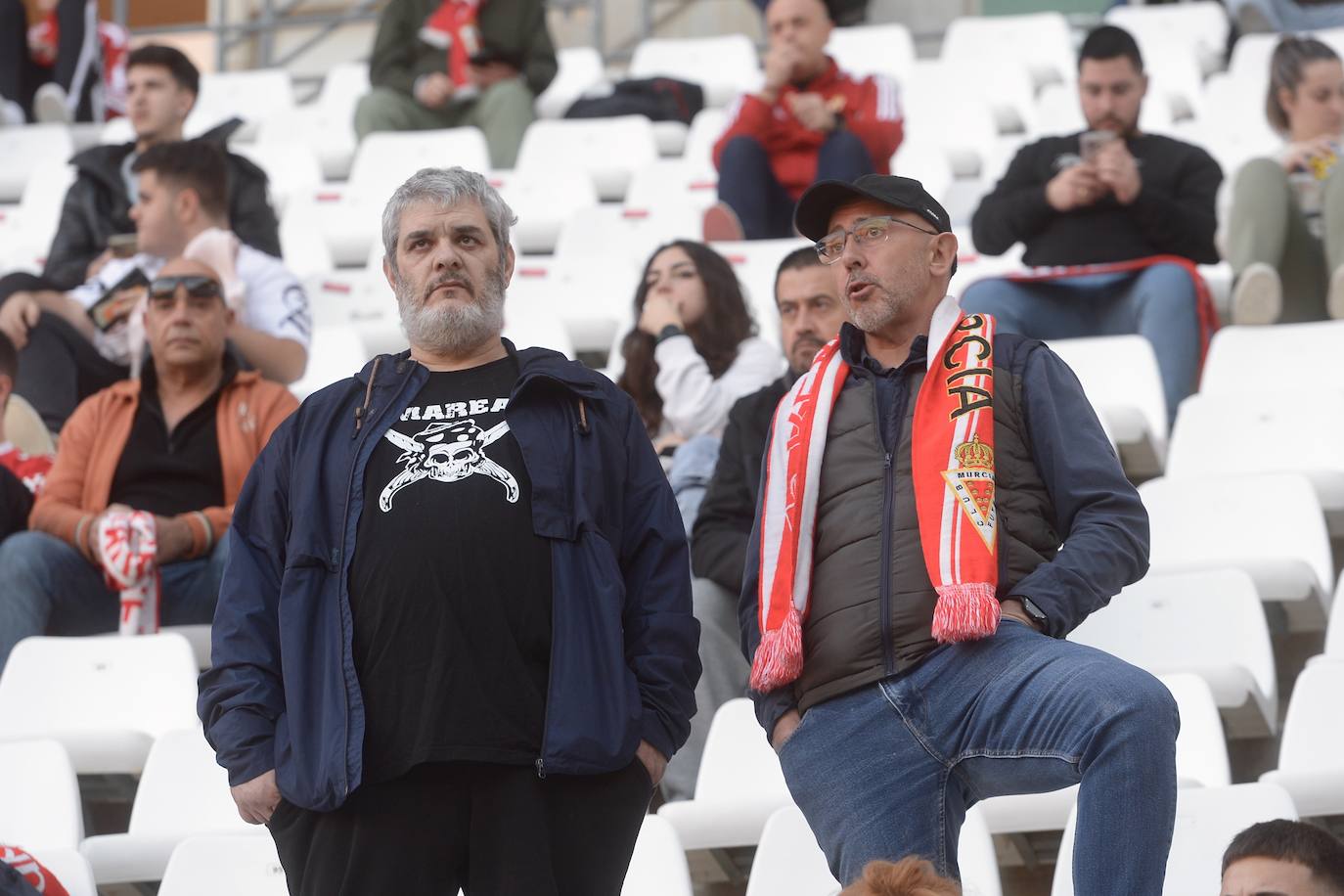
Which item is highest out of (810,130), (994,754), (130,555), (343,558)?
(810,130)

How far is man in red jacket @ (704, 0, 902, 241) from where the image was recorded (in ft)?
20.1

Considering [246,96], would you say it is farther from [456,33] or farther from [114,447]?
[114,447]

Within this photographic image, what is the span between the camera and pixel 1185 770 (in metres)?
3.43

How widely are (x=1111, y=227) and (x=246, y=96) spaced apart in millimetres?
5015

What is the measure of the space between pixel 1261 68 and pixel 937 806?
5.39 meters

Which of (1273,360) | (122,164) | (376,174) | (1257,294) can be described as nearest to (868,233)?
(1273,360)

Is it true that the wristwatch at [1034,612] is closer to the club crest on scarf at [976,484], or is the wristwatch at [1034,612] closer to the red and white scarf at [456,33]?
the club crest on scarf at [976,484]

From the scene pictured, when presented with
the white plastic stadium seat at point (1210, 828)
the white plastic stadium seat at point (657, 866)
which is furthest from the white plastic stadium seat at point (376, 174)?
the white plastic stadium seat at point (1210, 828)

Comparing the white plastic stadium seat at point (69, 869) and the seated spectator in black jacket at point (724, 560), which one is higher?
the seated spectator in black jacket at point (724, 560)

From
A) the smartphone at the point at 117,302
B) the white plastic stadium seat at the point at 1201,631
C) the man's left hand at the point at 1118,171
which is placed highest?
the man's left hand at the point at 1118,171

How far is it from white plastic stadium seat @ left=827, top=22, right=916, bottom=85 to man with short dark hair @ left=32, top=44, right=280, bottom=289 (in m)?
2.86

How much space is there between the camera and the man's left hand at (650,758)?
8.70 feet

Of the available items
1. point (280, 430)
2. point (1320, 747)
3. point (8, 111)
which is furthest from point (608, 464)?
point (8, 111)

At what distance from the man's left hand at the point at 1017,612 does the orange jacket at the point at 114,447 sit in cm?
218
